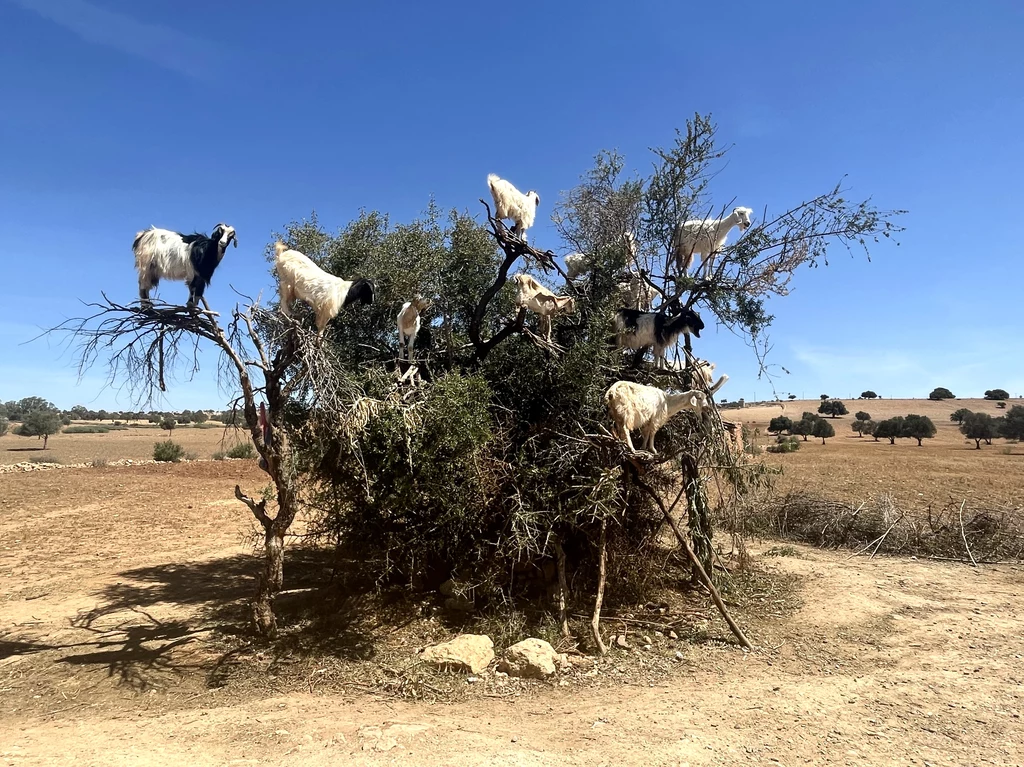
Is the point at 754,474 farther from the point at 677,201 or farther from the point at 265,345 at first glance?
the point at 265,345

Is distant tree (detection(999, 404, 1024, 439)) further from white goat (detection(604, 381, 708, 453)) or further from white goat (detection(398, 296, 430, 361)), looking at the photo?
white goat (detection(398, 296, 430, 361))

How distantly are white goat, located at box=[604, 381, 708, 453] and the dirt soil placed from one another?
2824 mm

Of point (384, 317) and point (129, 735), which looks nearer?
point (129, 735)

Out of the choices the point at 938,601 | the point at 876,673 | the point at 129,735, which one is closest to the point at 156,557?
the point at 129,735

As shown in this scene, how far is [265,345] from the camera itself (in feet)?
24.5

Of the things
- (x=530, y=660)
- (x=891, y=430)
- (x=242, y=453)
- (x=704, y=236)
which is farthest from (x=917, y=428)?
(x=530, y=660)

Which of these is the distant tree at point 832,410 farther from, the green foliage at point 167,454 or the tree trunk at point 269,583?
the tree trunk at point 269,583

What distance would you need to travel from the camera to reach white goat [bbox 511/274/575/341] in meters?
7.90

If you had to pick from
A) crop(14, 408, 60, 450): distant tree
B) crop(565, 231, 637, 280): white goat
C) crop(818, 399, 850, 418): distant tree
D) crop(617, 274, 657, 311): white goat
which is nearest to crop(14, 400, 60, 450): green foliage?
crop(14, 408, 60, 450): distant tree

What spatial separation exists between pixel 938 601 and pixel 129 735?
1095 centimetres

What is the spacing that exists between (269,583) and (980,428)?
4750cm

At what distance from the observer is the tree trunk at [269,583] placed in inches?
306

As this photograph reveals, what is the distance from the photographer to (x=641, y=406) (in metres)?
7.50

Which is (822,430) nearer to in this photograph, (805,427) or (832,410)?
(805,427)
